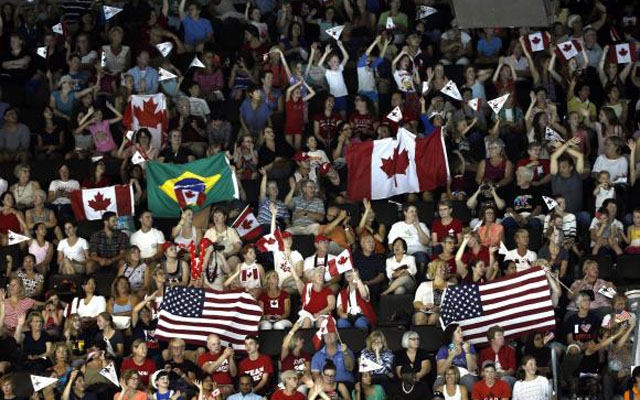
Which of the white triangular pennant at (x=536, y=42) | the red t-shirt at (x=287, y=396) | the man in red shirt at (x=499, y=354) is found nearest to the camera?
the red t-shirt at (x=287, y=396)

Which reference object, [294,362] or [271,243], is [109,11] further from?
[294,362]

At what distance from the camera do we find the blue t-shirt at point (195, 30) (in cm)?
2530

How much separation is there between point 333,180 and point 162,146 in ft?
7.92

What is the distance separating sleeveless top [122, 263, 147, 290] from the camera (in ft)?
68.8

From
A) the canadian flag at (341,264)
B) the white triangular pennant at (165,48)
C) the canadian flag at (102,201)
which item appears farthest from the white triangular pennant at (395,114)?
the canadian flag at (102,201)

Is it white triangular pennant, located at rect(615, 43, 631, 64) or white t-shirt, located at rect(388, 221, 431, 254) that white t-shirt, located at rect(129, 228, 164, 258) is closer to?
white t-shirt, located at rect(388, 221, 431, 254)

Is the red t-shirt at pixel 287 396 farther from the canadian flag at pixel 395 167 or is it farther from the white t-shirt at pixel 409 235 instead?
the canadian flag at pixel 395 167

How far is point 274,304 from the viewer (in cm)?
2045

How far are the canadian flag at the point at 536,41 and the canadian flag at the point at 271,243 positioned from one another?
5423mm

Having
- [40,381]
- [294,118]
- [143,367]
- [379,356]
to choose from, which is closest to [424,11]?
[294,118]

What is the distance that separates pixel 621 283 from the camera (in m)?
20.6

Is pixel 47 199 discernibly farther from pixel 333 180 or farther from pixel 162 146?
pixel 333 180

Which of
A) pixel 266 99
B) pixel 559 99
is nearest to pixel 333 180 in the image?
pixel 266 99

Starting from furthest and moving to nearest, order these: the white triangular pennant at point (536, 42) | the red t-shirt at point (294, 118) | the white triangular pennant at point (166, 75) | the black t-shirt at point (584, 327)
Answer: the white triangular pennant at point (536, 42) → the white triangular pennant at point (166, 75) → the red t-shirt at point (294, 118) → the black t-shirt at point (584, 327)
